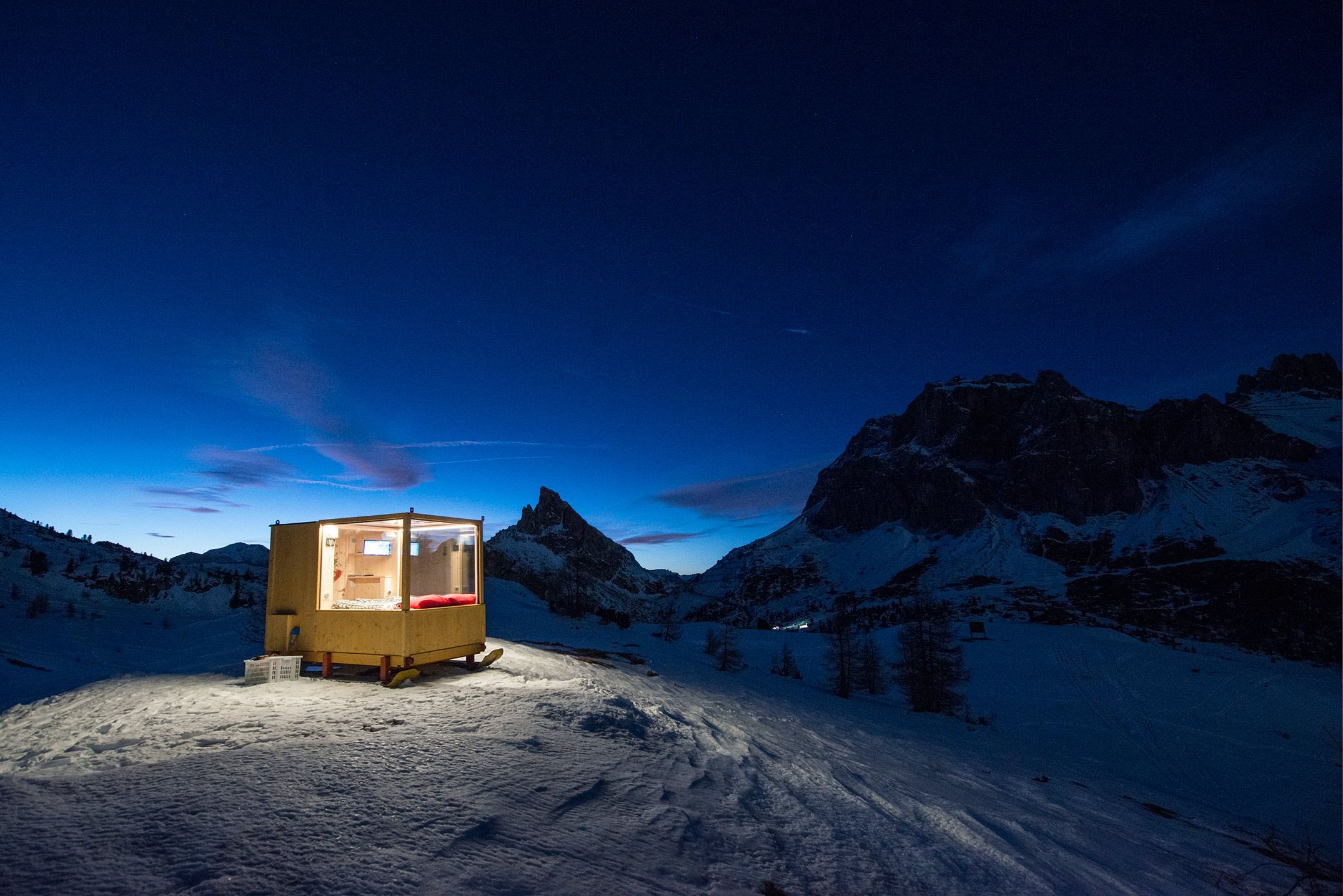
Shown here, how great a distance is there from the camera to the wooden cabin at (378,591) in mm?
10906

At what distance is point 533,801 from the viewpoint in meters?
5.38

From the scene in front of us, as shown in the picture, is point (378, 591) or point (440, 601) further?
point (378, 591)

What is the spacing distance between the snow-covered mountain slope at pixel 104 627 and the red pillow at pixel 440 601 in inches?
192

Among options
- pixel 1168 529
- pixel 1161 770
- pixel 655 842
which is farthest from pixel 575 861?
pixel 1168 529

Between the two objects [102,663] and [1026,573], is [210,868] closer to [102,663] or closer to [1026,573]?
[102,663]

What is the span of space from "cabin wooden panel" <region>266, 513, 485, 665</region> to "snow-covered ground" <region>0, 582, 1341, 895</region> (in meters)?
0.67

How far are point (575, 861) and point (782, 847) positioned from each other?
2029 millimetres

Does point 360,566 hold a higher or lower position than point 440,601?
higher

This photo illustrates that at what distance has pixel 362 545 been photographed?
12.4m

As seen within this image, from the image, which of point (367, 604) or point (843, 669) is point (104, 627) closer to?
point (367, 604)

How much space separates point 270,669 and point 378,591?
2.38 metres

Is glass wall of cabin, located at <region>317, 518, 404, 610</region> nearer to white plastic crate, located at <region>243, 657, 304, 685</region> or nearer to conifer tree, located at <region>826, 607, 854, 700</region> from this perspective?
white plastic crate, located at <region>243, 657, 304, 685</region>

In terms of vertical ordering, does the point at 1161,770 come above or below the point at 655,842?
below

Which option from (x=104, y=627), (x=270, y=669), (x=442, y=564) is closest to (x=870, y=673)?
(x=442, y=564)
